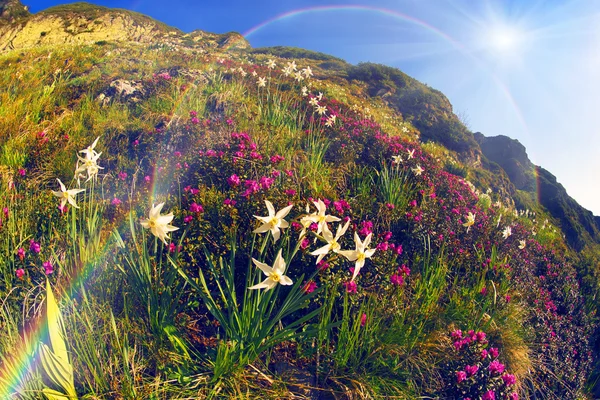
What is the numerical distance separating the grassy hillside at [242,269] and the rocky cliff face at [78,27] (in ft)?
91.4

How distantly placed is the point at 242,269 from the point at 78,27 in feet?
143

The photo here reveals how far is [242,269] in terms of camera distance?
2869 mm

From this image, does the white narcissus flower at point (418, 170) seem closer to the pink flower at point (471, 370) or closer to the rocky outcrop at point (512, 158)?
the pink flower at point (471, 370)

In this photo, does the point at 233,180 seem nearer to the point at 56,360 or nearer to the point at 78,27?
the point at 56,360

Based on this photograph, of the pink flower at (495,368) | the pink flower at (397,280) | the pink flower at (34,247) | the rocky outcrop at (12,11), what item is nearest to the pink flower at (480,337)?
the pink flower at (495,368)

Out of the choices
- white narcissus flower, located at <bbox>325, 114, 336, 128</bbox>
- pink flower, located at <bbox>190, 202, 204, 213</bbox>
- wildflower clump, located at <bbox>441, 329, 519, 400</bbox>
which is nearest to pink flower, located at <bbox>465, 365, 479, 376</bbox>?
wildflower clump, located at <bbox>441, 329, 519, 400</bbox>

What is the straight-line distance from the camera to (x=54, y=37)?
103 ft

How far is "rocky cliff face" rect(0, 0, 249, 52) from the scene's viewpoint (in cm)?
3067

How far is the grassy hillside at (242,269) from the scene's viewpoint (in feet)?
6.72

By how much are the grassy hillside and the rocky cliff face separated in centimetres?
2785

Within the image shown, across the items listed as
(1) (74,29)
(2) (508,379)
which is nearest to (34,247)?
(2) (508,379)

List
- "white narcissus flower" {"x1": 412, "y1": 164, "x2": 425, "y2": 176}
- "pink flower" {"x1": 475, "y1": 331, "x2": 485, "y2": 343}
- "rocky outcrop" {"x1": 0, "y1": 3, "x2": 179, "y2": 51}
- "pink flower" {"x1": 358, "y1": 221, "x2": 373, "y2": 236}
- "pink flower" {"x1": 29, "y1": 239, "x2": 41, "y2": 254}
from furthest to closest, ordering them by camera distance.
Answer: "rocky outcrop" {"x1": 0, "y1": 3, "x2": 179, "y2": 51} → "white narcissus flower" {"x1": 412, "y1": 164, "x2": 425, "y2": 176} → "pink flower" {"x1": 358, "y1": 221, "x2": 373, "y2": 236} → "pink flower" {"x1": 475, "y1": 331, "x2": 485, "y2": 343} → "pink flower" {"x1": 29, "y1": 239, "x2": 41, "y2": 254}

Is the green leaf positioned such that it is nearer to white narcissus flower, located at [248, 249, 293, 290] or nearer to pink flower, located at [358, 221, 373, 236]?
white narcissus flower, located at [248, 249, 293, 290]

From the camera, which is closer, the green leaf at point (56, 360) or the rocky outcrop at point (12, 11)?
the green leaf at point (56, 360)
